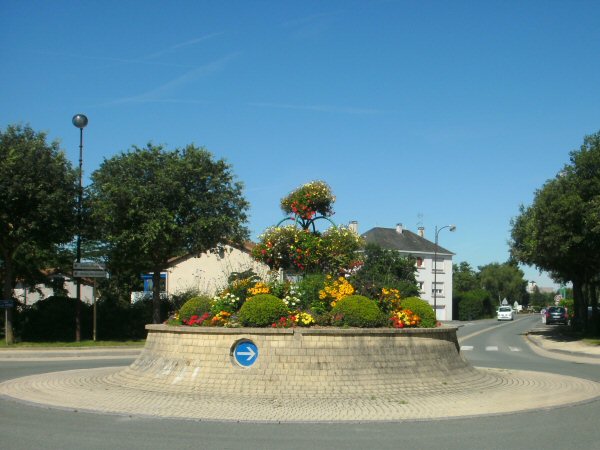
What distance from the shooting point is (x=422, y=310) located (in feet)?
48.1

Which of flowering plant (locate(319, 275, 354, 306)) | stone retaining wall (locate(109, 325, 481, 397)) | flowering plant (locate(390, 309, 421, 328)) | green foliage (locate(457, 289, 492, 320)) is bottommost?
green foliage (locate(457, 289, 492, 320))

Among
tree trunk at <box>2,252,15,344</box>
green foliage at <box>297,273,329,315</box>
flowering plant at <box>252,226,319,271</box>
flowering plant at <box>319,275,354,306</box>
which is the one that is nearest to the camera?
green foliage at <box>297,273,329,315</box>

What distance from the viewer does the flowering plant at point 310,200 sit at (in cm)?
1532

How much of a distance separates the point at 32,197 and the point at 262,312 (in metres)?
15.1

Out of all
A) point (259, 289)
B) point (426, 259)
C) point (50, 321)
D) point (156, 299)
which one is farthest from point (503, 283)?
point (259, 289)

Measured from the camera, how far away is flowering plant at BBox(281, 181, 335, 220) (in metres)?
15.3

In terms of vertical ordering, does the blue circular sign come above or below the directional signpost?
below

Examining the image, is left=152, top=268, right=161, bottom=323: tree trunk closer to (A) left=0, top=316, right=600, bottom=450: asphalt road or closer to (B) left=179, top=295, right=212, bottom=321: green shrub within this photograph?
(B) left=179, top=295, right=212, bottom=321: green shrub

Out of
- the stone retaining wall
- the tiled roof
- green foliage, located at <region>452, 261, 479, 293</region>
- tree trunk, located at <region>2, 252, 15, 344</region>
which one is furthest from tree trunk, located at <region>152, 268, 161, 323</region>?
green foliage, located at <region>452, 261, 479, 293</region>

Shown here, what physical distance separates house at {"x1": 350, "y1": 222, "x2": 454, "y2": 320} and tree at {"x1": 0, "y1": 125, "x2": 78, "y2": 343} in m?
54.2

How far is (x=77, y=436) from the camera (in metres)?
8.52

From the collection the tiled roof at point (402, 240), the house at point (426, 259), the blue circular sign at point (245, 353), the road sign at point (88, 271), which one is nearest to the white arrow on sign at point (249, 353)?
the blue circular sign at point (245, 353)

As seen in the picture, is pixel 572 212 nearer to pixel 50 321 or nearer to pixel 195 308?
Result: pixel 195 308

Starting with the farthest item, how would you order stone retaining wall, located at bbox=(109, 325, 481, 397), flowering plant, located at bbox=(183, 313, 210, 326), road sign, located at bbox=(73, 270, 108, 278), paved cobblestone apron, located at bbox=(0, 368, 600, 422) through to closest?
road sign, located at bbox=(73, 270, 108, 278) < flowering plant, located at bbox=(183, 313, 210, 326) < stone retaining wall, located at bbox=(109, 325, 481, 397) < paved cobblestone apron, located at bbox=(0, 368, 600, 422)
